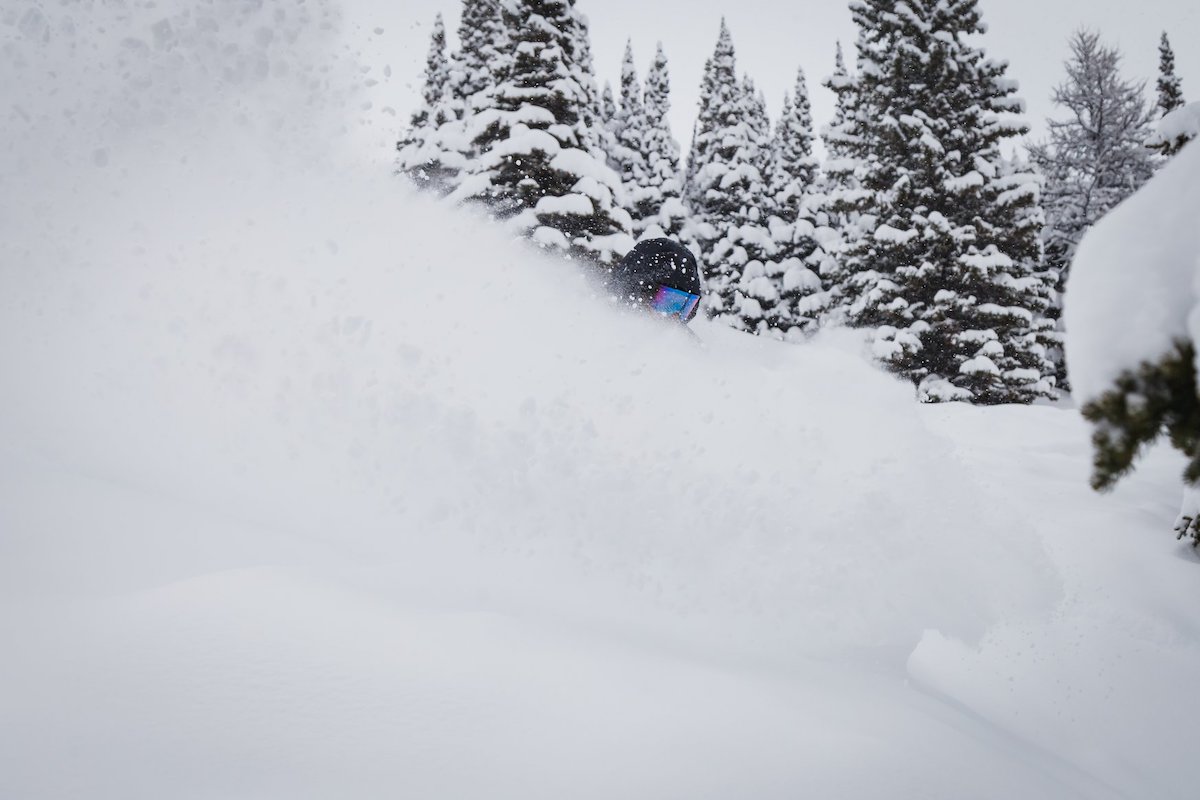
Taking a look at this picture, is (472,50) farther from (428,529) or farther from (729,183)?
(428,529)

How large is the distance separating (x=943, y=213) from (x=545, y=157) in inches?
372

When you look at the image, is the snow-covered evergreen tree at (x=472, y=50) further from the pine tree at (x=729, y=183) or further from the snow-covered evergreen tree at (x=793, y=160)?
the snow-covered evergreen tree at (x=793, y=160)

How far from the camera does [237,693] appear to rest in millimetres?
1895

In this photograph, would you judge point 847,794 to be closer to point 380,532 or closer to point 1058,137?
point 380,532

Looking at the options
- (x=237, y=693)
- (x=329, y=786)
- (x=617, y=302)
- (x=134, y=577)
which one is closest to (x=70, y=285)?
(x=134, y=577)

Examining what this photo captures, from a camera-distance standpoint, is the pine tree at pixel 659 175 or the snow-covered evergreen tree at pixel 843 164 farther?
the pine tree at pixel 659 175

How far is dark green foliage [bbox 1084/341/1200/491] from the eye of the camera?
3.51 ft

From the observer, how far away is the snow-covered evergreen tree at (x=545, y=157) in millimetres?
13734

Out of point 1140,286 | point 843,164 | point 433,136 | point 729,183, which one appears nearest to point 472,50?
point 433,136

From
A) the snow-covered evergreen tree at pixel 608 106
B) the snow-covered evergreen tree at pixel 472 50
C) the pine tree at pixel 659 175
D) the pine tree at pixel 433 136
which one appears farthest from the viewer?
the snow-covered evergreen tree at pixel 608 106

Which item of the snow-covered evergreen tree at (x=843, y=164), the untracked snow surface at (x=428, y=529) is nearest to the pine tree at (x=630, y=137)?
the snow-covered evergreen tree at (x=843, y=164)

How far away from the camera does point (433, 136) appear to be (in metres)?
19.9

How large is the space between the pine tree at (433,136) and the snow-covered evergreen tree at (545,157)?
4770 mm

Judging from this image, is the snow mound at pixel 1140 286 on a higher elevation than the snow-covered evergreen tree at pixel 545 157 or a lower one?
lower
